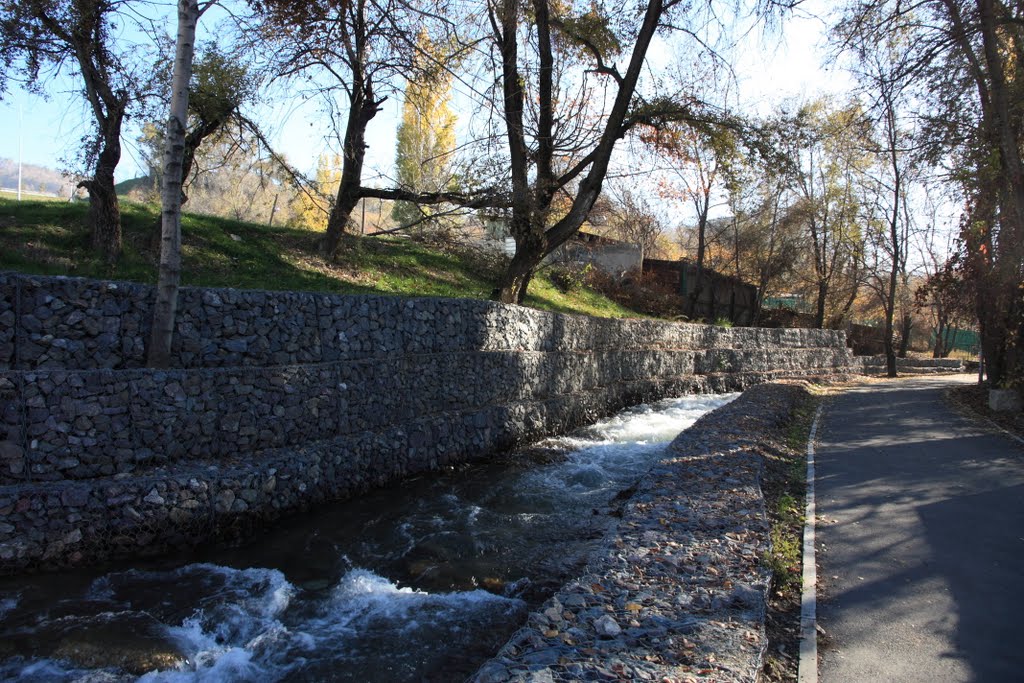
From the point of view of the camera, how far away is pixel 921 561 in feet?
19.8

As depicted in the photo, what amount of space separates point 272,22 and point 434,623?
9.51m

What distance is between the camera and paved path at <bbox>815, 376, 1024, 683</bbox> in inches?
173

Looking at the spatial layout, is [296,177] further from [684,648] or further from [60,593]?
[684,648]

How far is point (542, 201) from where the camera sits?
14336 mm

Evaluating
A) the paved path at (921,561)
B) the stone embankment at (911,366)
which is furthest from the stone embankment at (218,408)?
the stone embankment at (911,366)

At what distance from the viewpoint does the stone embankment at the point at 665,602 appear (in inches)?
156

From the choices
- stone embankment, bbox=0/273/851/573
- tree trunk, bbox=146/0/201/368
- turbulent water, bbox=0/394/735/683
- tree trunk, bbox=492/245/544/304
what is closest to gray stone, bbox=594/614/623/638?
turbulent water, bbox=0/394/735/683

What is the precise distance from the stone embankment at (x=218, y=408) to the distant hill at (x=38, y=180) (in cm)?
560

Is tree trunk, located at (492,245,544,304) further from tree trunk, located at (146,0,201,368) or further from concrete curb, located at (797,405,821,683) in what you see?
concrete curb, located at (797,405,821,683)

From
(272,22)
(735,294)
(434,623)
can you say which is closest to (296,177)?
(272,22)

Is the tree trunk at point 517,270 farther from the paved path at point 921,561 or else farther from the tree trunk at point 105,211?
the tree trunk at point 105,211

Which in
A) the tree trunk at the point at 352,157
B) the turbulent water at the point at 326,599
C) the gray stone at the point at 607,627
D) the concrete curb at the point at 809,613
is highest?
the tree trunk at the point at 352,157

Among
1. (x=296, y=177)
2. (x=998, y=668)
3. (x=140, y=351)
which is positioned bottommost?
(x=998, y=668)

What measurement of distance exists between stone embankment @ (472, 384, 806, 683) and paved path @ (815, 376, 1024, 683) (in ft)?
1.97
